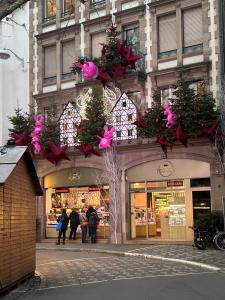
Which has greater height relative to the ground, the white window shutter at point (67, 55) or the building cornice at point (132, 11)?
the building cornice at point (132, 11)

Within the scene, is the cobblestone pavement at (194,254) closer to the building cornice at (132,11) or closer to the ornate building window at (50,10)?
the building cornice at (132,11)

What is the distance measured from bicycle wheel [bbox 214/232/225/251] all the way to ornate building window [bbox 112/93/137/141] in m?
7.68

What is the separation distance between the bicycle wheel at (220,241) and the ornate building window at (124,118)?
7675 mm

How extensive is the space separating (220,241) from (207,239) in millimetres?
702

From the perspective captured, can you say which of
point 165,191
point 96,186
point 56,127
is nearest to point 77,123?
point 56,127

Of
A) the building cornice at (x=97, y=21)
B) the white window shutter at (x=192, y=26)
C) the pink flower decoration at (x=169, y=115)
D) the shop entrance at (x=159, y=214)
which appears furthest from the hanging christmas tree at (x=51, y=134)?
the white window shutter at (x=192, y=26)

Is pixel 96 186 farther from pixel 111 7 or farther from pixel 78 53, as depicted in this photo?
pixel 111 7

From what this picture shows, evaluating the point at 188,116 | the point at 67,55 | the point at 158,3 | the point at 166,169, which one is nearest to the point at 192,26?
the point at 158,3

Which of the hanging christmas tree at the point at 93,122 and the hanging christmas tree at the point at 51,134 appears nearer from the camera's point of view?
the hanging christmas tree at the point at 93,122

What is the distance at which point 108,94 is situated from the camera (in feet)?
87.2

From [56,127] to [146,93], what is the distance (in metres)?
5.10

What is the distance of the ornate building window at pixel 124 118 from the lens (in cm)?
2580

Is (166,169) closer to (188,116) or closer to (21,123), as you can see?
(188,116)

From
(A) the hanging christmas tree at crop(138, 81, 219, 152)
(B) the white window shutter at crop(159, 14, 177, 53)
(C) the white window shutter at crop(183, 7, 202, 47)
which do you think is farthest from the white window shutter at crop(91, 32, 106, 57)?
(A) the hanging christmas tree at crop(138, 81, 219, 152)
